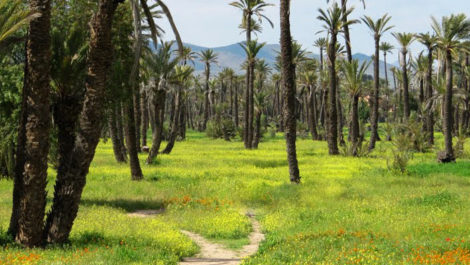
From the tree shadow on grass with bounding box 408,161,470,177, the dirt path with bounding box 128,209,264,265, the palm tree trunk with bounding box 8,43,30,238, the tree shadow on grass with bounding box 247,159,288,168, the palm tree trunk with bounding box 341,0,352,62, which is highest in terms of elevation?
the palm tree trunk with bounding box 341,0,352,62

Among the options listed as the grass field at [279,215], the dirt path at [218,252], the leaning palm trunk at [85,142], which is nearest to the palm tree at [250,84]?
the grass field at [279,215]

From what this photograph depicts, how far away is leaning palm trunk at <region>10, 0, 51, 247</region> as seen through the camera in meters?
9.91

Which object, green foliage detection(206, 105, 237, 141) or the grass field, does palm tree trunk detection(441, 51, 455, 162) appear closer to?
the grass field

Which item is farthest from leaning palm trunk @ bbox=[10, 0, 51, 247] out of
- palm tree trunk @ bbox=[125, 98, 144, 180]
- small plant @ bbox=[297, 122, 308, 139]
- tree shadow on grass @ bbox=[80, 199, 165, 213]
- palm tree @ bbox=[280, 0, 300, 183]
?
small plant @ bbox=[297, 122, 308, 139]

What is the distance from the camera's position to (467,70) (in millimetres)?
54688

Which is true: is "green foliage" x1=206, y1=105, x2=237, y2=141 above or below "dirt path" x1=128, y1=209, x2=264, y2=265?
above

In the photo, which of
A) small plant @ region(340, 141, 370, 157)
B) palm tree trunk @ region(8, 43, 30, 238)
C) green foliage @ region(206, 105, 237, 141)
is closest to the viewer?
palm tree trunk @ region(8, 43, 30, 238)

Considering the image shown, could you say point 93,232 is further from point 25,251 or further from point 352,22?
point 352,22

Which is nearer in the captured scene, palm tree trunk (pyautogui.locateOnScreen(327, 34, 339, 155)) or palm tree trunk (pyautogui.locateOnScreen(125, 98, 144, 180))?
palm tree trunk (pyautogui.locateOnScreen(125, 98, 144, 180))

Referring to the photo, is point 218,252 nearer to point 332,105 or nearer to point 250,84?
point 332,105

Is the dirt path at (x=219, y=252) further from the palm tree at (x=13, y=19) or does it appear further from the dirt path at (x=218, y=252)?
the palm tree at (x=13, y=19)

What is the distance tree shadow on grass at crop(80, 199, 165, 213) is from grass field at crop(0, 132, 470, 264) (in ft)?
0.12

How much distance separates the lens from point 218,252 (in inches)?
442

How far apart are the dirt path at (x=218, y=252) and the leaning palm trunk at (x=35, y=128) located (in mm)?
3325
